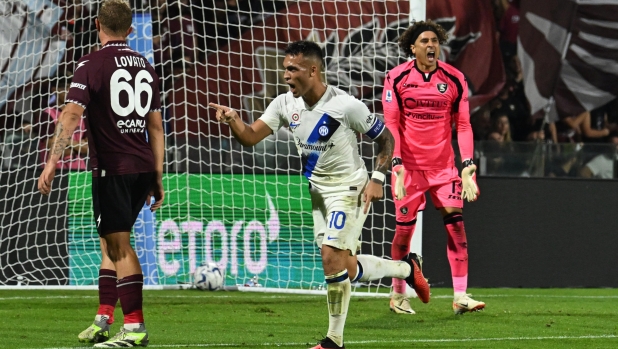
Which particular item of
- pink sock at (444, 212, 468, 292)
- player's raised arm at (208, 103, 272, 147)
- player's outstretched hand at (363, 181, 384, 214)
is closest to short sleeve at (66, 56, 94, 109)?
player's raised arm at (208, 103, 272, 147)

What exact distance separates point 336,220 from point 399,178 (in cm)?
188

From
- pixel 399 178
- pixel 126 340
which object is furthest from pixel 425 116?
pixel 126 340

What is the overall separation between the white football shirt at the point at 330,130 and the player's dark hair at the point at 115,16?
38.2 inches

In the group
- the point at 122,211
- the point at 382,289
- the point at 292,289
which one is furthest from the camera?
the point at 382,289

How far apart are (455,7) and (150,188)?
7.74 meters

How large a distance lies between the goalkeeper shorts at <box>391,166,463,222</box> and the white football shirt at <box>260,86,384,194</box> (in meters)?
2.07

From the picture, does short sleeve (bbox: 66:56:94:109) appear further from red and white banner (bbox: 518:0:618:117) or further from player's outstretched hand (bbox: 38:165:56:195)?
red and white banner (bbox: 518:0:618:117)

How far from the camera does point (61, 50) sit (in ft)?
34.5

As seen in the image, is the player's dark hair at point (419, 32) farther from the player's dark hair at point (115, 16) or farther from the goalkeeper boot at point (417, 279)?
the player's dark hair at point (115, 16)

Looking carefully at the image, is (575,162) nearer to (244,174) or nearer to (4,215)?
(244,174)

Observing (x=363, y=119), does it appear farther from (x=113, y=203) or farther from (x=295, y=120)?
(x=113, y=203)

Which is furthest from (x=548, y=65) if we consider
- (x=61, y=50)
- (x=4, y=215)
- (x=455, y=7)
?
(x=4, y=215)

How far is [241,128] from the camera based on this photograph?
18.9ft

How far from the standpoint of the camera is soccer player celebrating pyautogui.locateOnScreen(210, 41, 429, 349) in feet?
19.1
